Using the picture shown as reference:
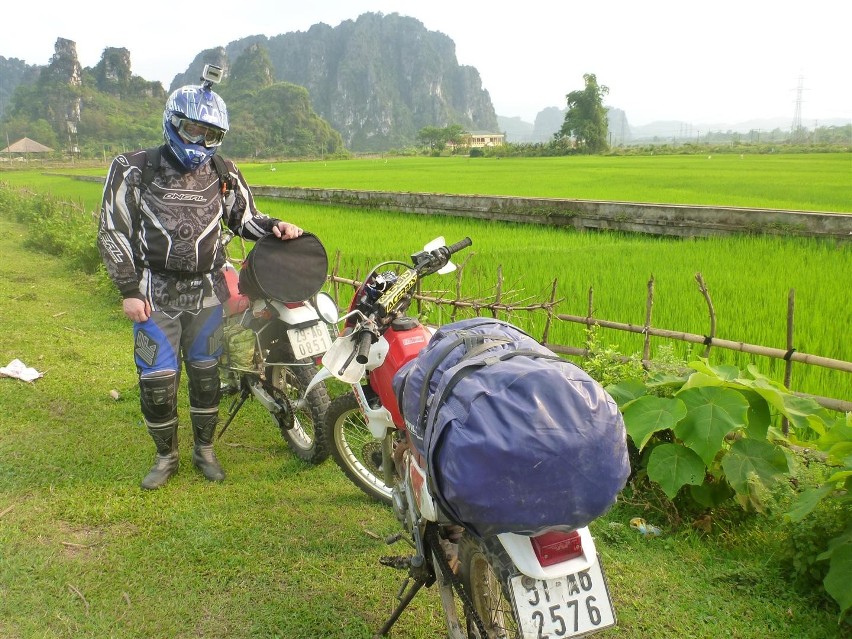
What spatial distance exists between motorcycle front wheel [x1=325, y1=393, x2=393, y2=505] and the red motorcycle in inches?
39.3

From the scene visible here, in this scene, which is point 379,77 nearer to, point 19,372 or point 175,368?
point 19,372

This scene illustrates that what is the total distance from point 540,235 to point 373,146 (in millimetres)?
110562

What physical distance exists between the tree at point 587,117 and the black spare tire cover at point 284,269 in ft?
151

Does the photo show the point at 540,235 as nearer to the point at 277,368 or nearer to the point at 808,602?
the point at 277,368

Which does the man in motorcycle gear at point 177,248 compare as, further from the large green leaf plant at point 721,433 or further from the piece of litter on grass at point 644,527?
the piece of litter on grass at point 644,527

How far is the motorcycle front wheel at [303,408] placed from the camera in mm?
3275

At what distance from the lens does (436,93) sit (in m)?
129

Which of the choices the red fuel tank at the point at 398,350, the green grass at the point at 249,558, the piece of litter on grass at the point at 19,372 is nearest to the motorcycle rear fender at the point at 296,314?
the green grass at the point at 249,558

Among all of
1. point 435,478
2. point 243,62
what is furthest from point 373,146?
point 435,478

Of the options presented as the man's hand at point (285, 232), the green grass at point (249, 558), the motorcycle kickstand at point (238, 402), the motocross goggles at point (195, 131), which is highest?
the motocross goggles at point (195, 131)

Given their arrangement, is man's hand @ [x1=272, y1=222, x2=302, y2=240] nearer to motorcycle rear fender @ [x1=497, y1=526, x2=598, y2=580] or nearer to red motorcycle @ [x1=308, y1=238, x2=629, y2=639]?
red motorcycle @ [x1=308, y1=238, x2=629, y2=639]

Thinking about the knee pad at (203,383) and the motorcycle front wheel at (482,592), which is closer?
the motorcycle front wheel at (482,592)

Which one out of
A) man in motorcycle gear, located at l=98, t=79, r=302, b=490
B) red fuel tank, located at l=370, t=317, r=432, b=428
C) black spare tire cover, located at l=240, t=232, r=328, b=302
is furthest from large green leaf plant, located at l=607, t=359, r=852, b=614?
man in motorcycle gear, located at l=98, t=79, r=302, b=490

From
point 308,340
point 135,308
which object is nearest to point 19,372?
point 135,308
